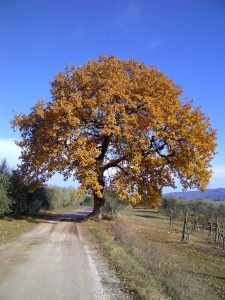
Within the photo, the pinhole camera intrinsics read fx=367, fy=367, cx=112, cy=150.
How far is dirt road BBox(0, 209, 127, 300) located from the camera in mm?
10000

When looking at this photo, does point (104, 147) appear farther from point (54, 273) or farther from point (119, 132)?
Answer: point (54, 273)

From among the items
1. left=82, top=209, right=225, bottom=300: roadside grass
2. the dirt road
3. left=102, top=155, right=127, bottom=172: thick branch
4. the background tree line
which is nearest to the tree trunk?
left=102, top=155, right=127, bottom=172: thick branch

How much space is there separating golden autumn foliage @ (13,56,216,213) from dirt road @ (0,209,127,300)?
41.4ft

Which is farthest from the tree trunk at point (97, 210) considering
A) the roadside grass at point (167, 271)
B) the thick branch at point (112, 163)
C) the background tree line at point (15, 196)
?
the roadside grass at point (167, 271)

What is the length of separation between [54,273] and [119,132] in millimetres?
19258

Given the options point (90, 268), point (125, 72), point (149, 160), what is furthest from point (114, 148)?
point (90, 268)

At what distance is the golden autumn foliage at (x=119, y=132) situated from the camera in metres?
30.6

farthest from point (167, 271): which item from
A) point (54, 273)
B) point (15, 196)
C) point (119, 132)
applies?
point (15, 196)

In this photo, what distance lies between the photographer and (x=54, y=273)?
12383 mm

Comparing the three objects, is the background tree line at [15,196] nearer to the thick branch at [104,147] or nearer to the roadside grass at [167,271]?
the thick branch at [104,147]

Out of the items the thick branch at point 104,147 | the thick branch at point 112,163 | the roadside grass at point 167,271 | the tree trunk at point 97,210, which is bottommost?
the roadside grass at point 167,271

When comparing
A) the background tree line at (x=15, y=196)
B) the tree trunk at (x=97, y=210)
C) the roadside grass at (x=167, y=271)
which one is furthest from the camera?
the tree trunk at (x=97, y=210)

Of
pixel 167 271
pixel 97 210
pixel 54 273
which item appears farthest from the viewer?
pixel 97 210

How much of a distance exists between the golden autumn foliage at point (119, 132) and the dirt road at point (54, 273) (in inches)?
497
